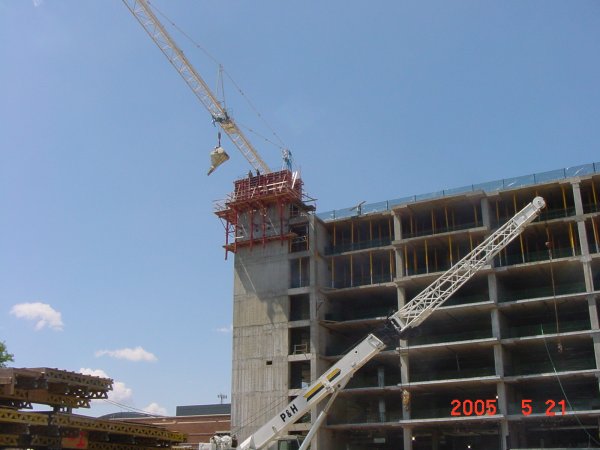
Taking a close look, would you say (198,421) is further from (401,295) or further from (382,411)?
(401,295)

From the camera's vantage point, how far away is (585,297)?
6141 cm

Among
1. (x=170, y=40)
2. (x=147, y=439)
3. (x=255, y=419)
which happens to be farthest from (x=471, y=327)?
(x=170, y=40)

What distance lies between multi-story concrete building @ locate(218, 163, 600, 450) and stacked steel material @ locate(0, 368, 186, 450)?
33.6 metres

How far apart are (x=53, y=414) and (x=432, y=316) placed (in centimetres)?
4423

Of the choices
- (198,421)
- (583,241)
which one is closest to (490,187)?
(583,241)

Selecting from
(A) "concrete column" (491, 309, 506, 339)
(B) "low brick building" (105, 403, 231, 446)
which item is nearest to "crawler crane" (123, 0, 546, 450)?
(A) "concrete column" (491, 309, 506, 339)

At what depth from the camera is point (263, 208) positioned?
76.8m

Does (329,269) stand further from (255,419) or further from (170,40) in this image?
(170,40)

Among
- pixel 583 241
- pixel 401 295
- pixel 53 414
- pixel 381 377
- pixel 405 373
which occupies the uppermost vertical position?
pixel 583 241

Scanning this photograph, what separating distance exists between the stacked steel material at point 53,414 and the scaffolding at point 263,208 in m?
40.6

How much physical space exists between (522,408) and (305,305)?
77.2 ft

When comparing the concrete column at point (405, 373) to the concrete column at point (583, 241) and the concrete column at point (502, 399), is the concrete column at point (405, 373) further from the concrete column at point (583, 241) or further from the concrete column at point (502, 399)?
the concrete column at point (583, 241)
